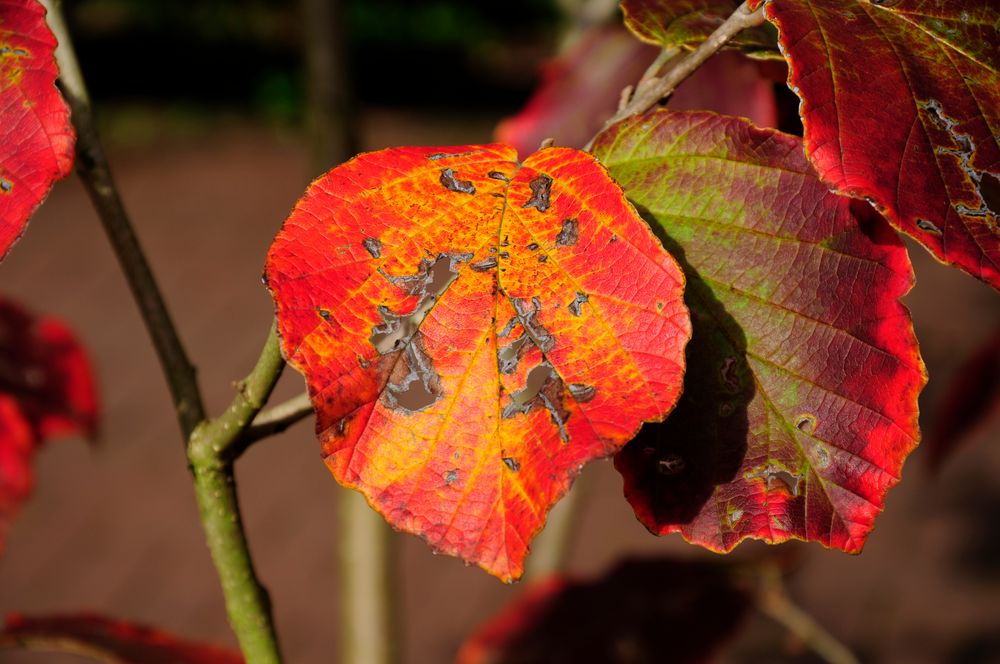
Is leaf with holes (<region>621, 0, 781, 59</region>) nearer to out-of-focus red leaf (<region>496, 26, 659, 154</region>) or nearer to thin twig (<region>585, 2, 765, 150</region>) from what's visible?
thin twig (<region>585, 2, 765, 150</region>)

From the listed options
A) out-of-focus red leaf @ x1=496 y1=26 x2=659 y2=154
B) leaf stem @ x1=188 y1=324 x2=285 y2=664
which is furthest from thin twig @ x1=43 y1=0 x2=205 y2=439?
out-of-focus red leaf @ x1=496 y1=26 x2=659 y2=154

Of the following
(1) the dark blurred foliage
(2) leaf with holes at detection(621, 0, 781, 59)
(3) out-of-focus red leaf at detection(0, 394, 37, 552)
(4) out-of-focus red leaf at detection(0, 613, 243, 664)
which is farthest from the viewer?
(1) the dark blurred foliage

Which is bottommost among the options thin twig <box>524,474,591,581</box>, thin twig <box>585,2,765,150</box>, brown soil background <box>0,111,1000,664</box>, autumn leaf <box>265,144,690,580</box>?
brown soil background <box>0,111,1000,664</box>

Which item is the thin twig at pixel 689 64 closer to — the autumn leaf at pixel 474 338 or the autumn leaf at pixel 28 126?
the autumn leaf at pixel 474 338

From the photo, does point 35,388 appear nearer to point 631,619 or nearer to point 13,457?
point 13,457

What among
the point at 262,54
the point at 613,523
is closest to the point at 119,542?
the point at 613,523

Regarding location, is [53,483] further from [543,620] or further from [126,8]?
[126,8]
